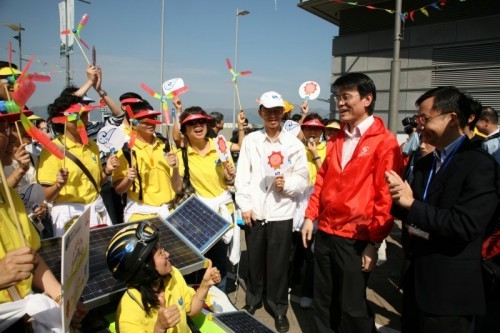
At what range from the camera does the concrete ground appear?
3766 mm

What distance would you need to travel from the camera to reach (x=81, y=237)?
5.65 feet

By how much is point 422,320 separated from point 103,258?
2.21 m

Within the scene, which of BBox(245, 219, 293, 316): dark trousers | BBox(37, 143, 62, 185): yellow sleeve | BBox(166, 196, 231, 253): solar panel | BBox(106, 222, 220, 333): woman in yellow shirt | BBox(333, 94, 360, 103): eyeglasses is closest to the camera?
BBox(106, 222, 220, 333): woman in yellow shirt

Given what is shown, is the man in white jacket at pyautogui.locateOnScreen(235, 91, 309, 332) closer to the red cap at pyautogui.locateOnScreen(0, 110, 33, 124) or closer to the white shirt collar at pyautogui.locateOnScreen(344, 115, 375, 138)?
the white shirt collar at pyautogui.locateOnScreen(344, 115, 375, 138)

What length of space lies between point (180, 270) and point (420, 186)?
182cm

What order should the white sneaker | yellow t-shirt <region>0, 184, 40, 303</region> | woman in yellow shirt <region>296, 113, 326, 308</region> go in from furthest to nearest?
woman in yellow shirt <region>296, 113, 326, 308</region> < the white sneaker < yellow t-shirt <region>0, 184, 40, 303</region>

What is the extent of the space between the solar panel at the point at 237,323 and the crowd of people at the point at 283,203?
297 mm

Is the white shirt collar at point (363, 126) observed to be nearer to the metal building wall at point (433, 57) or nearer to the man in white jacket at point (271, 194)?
the man in white jacket at point (271, 194)

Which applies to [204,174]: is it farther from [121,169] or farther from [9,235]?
[9,235]

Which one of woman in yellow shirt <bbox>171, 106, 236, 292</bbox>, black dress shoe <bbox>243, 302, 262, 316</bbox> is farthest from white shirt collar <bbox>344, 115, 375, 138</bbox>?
black dress shoe <bbox>243, 302, 262, 316</bbox>

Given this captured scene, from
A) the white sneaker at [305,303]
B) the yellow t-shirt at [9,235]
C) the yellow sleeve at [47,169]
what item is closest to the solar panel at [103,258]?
the yellow t-shirt at [9,235]

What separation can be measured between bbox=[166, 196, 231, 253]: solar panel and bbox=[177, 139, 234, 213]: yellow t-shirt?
1.75 feet

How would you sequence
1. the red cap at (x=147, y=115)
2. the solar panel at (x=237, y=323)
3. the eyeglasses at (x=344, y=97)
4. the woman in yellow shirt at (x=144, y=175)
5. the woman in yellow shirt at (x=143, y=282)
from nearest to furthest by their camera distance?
1. the woman in yellow shirt at (x=143, y=282)
2. the solar panel at (x=237, y=323)
3. the eyeglasses at (x=344, y=97)
4. the woman in yellow shirt at (x=144, y=175)
5. the red cap at (x=147, y=115)

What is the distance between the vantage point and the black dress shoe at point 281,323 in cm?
363
